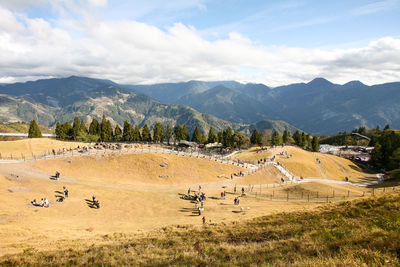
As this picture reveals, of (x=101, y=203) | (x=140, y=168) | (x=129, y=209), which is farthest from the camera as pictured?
(x=140, y=168)

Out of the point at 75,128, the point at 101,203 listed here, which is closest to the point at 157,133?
the point at 75,128

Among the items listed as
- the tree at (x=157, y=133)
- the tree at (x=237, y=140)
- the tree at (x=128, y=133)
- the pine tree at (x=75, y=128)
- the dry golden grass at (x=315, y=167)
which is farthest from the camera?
the tree at (x=157, y=133)

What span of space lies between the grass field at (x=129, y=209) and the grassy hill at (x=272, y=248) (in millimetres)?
155

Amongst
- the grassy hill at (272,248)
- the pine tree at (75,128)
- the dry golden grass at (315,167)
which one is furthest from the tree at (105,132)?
the grassy hill at (272,248)

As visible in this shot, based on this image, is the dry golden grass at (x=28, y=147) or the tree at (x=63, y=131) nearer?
the dry golden grass at (x=28, y=147)

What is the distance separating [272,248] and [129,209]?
28.4 metres

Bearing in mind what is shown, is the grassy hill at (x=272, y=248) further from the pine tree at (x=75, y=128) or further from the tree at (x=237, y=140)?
the pine tree at (x=75, y=128)

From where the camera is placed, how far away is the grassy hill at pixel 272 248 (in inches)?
426

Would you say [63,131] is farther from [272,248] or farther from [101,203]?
[272,248]

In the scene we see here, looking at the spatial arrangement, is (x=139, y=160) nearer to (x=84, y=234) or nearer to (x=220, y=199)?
(x=220, y=199)

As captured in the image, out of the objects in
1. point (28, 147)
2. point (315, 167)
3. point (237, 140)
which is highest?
point (237, 140)

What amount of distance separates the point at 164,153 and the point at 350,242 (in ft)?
195

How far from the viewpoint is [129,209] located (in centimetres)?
3641

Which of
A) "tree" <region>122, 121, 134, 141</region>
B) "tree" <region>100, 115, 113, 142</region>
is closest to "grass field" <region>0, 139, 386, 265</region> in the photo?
"tree" <region>100, 115, 113, 142</region>
